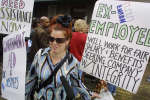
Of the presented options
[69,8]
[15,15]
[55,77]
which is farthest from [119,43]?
[69,8]

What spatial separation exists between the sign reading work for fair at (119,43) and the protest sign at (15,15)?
2.58 ft

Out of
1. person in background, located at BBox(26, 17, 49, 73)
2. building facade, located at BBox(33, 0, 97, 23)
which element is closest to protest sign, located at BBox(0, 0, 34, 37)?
person in background, located at BBox(26, 17, 49, 73)

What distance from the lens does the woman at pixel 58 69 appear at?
5.92 ft

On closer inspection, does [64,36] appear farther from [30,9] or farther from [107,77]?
[30,9]

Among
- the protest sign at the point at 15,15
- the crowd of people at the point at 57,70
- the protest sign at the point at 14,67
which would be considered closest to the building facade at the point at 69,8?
the protest sign at the point at 15,15

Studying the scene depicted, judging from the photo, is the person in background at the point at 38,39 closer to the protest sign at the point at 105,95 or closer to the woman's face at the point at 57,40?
the woman's face at the point at 57,40

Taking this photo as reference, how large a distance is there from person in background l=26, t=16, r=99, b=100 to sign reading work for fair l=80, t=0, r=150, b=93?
0.22m

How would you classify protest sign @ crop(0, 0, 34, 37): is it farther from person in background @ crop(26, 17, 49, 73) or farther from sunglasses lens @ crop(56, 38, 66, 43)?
person in background @ crop(26, 17, 49, 73)

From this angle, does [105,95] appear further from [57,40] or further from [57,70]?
[57,40]

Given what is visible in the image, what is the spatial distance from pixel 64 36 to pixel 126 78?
25.3 inches

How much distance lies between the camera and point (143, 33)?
1.64 metres

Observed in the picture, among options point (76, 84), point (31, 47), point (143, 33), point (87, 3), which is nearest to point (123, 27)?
point (143, 33)

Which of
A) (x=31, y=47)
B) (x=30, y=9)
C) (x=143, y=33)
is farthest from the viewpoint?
(x=31, y=47)

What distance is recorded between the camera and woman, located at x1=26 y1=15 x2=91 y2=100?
1805 mm
